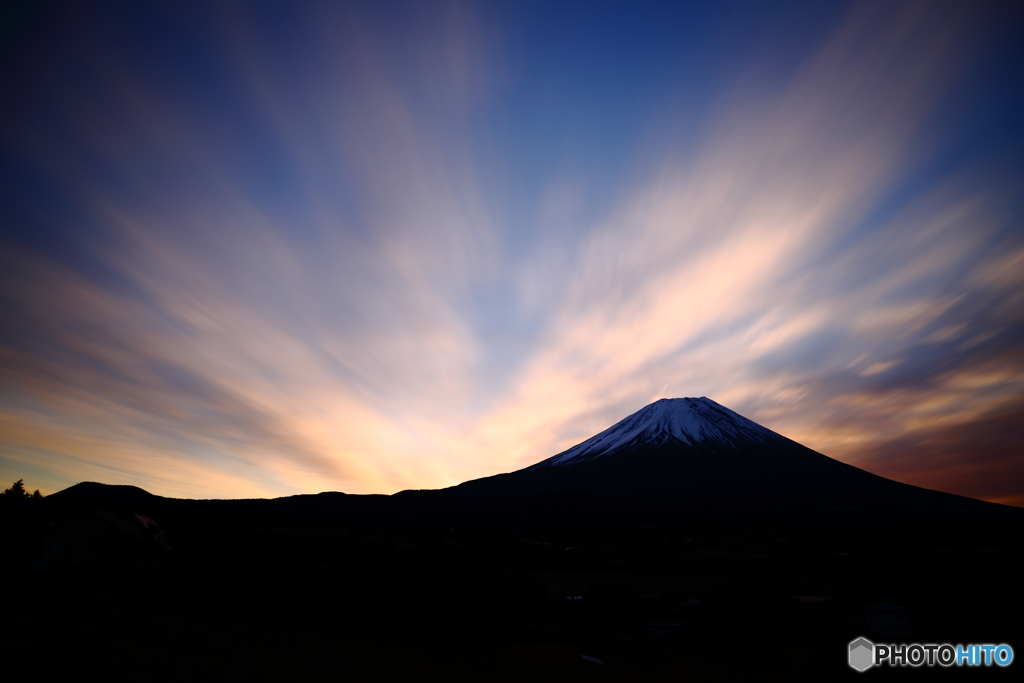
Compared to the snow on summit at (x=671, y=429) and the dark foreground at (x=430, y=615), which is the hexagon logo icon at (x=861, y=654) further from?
the snow on summit at (x=671, y=429)

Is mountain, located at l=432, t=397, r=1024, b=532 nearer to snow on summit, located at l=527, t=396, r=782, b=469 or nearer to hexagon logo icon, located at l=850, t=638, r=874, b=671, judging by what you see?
snow on summit, located at l=527, t=396, r=782, b=469

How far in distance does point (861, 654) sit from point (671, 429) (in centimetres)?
13179

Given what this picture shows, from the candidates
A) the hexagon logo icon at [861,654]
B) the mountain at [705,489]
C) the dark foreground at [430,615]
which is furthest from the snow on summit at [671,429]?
the hexagon logo icon at [861,654]

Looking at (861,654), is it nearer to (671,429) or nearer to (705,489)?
(705,489)

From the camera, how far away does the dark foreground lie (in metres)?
16.0

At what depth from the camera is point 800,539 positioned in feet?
204

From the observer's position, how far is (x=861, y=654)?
18.9 meters

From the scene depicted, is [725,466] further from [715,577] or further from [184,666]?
[184,666]

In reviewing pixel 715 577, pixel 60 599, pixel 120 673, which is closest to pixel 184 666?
pixel 120 673

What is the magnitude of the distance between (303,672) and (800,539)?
66019mm

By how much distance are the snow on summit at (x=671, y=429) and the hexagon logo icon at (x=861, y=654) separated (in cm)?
11678

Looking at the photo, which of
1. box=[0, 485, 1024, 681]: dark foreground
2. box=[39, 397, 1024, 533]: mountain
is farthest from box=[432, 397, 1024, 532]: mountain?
box=[0, 485, 1024, 681]: dark foreground

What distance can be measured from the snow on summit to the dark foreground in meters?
102

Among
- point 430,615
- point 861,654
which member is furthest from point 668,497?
point 430,615
